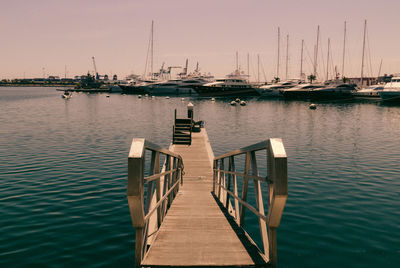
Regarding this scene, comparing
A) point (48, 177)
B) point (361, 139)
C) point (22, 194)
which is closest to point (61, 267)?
point (22, 194)

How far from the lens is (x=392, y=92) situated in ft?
250

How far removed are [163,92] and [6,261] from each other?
134 m

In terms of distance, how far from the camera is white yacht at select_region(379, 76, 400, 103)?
74938 mm

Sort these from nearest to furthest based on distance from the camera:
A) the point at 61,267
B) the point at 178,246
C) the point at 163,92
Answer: the point at 178,246, the point at 61,267, the point at 163,92

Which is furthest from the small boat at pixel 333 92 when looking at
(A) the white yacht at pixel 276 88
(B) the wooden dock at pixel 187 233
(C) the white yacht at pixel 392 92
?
(B) the wooden dock at pixel 187 233

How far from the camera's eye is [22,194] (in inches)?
513

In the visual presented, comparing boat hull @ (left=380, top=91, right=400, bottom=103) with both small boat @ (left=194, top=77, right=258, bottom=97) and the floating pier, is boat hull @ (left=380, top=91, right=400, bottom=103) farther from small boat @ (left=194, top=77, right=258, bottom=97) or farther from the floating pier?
the floating pier

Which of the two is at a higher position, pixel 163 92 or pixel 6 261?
pixel 163 92

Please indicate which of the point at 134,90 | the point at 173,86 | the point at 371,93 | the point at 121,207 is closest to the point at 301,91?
the point at 371,93

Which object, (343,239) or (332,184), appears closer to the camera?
(343,239)

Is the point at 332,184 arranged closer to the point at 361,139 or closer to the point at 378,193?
the point at 378,193

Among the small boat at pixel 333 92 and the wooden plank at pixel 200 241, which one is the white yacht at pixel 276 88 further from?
the wooden plank at pixel 200 241

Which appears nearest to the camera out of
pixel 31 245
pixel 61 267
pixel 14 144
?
pixel 61 267

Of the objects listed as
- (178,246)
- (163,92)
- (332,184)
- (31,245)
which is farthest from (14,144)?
(163,92)
